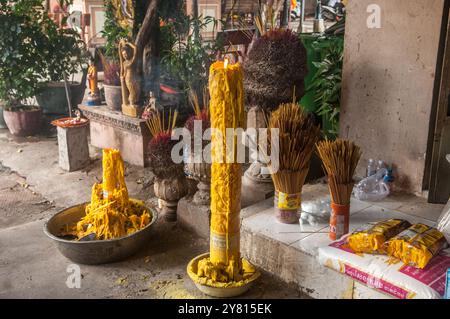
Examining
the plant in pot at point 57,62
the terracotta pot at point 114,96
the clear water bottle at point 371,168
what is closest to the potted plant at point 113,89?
the terracotta pot at point 114,96

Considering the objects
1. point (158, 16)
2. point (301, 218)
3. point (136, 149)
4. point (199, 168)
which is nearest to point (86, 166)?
point (136, 149)

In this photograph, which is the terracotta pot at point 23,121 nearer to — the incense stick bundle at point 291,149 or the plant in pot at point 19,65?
the plant in pot at point 19,65

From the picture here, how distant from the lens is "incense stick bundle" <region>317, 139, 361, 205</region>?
2.53m

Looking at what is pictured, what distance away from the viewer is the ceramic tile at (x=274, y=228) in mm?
2781

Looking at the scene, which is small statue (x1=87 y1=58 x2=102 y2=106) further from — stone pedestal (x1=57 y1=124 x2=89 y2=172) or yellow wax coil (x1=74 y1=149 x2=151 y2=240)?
yellow wax coil (x1=74 y1=149 x2=151 y2=240)

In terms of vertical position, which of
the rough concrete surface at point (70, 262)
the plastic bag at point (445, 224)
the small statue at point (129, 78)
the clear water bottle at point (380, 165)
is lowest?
the rough concrete surface at point (70, 262)

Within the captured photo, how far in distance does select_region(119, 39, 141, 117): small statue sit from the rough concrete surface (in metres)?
0.80

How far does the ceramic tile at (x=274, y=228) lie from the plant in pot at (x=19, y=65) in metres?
4.40

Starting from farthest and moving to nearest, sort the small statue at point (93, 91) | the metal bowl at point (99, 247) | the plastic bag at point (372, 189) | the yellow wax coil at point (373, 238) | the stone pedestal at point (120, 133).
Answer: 1. the small statue at point (93, 91)
2. the stone pedestal at point (120, 133)
3. the plastic bag at point (372, 189)
4. the metal bowl at point (99, 247)
5. the yellow wax coil at point (373, 238)

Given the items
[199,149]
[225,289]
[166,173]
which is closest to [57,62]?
[166,173]

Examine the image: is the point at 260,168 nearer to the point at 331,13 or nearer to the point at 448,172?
the point at 448,172

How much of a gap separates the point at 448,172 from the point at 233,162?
1.56m

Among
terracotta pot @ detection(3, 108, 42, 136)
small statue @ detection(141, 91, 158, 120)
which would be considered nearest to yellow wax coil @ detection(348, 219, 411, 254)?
small statue @ detection(141, 91, 158, 120)

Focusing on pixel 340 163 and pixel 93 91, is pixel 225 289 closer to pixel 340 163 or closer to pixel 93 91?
pixel 340 163
